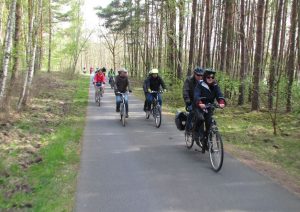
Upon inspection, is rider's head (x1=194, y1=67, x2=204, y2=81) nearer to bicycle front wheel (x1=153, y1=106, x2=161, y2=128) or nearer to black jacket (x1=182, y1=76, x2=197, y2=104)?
black jacket (x1=182, y1=76, x2=197, y2=104)

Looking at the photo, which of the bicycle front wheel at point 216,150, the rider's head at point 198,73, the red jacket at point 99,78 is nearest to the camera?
the bicycle front wheel at point 216,150

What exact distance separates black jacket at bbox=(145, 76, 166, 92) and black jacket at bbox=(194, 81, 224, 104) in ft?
17.8

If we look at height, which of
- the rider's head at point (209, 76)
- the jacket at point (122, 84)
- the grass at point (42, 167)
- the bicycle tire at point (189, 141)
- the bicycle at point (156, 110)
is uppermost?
the rider's head at point (209, 76)

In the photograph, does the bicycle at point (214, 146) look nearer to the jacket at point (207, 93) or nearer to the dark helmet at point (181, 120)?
the jacket at point (207, 93)

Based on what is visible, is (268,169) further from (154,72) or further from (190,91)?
(154,72)

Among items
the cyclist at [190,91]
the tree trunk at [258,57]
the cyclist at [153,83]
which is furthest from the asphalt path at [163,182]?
the tree trunk at [258,57]

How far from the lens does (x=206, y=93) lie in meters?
8.35

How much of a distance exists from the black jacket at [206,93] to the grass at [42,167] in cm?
296

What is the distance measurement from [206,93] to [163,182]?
7.79 ft

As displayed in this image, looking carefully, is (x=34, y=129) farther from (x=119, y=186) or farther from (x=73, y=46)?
(x=73, y=46)

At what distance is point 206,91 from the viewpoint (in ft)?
27.4

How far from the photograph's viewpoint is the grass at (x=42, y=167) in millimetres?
6117

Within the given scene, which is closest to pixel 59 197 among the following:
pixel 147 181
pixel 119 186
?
pixel 119 186

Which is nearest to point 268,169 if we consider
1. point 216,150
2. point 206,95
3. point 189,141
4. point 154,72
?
point 216,150
